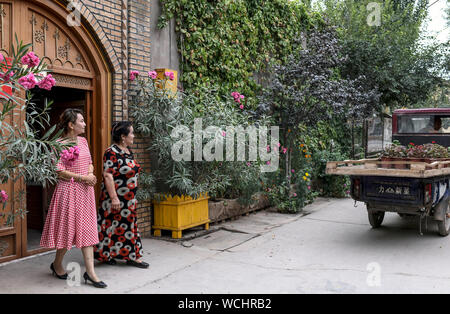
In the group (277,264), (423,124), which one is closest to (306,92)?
(423,124)

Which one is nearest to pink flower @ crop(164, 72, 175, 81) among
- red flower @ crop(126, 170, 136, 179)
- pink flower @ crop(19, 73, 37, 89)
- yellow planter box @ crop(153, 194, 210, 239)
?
yellow planter box @ crop(153, 194, 210, 239)

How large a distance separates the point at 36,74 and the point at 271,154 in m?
5.63

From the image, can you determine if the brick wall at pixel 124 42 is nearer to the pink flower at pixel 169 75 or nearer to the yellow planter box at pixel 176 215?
→ the yellow planter box at pixel 176 215

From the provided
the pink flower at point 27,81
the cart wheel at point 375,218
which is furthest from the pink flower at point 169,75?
the cart wheel at point 375,218

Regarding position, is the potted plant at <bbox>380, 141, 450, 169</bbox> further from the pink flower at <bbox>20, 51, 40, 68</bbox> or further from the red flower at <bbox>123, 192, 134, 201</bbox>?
the pink flower at <bbox>20, 51, 40, 68</bbox>

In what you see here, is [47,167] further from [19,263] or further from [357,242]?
[357,242]

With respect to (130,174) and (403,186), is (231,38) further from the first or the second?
(130,174)

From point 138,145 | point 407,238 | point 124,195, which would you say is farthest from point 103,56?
point 407,238

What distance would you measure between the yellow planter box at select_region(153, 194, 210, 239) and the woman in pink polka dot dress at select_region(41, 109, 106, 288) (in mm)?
2135

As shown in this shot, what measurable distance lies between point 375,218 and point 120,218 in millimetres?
4627

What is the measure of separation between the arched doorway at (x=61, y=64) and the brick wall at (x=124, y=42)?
0.13 m

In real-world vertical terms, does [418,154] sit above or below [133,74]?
below

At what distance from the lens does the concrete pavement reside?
4.48 m

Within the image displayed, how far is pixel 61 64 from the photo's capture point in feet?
18.3
